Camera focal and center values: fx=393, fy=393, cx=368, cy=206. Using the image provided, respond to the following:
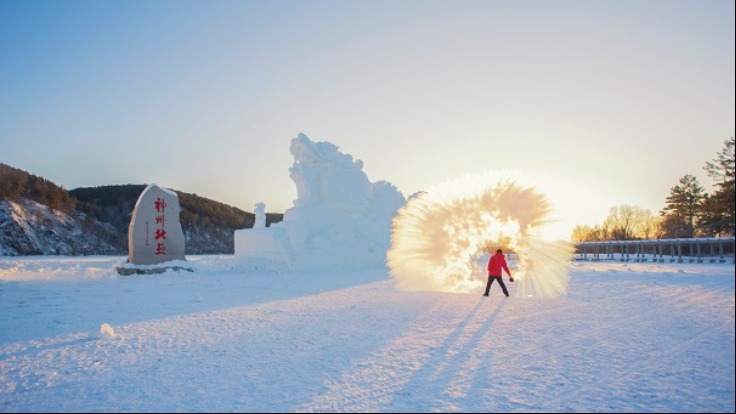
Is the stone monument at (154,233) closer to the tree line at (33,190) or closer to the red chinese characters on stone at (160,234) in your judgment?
the red chinese characters on stone at (160,234)

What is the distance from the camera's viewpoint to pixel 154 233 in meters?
23.4

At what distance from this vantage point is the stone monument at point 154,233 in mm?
22578

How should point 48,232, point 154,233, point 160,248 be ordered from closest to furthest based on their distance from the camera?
point 154,233 < point 160,248 < point 48,232

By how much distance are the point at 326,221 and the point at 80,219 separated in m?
56.6

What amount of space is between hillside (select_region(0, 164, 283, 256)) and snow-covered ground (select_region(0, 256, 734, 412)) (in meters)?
51.6

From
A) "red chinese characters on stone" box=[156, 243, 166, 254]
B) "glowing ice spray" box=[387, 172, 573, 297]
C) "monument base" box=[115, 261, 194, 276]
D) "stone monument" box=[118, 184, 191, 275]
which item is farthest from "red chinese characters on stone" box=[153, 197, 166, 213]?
"glowing ice spray" box=[387, 172, 573, 297]

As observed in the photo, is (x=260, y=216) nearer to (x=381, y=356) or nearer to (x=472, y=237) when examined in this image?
(x=472, y=237)

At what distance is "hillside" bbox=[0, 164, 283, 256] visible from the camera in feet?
163

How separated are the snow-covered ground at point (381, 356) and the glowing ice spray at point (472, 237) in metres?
1.56

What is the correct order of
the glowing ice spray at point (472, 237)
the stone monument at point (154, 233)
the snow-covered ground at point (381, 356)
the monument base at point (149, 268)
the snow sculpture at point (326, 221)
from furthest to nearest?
the snow sculpture at point (326, 221)
the stone monument at point (154, 233)
the monument base at point (149, 268)
the glowing ice spray at point (472, 237)
the snow-covered ground at point (381, 356)

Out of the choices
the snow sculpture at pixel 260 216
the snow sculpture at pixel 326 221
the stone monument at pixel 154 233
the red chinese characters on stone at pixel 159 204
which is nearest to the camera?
the stone monument at pixel 154 233

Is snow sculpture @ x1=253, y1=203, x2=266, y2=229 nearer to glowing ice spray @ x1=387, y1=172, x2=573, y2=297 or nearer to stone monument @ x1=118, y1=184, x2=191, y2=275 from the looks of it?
stone monument @ x1=118, y1=184, x2=191, y2=275

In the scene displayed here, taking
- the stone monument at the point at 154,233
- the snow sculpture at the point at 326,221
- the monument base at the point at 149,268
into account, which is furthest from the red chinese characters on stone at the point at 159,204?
the snow sculpture at the point at 326,221

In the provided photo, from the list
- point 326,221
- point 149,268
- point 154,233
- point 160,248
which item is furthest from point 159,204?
point 326,221
